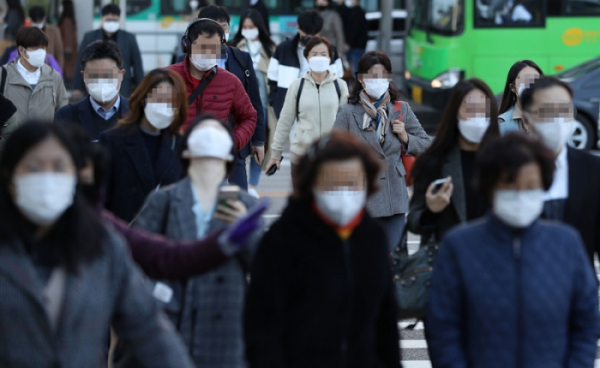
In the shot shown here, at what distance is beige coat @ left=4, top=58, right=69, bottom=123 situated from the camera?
26.7 ft

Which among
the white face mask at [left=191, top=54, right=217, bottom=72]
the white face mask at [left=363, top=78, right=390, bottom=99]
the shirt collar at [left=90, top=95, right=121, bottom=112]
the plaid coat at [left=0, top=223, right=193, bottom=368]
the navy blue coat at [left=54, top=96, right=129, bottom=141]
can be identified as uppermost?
the white face mask at [left=191, top=54, right=217, bottom=72]

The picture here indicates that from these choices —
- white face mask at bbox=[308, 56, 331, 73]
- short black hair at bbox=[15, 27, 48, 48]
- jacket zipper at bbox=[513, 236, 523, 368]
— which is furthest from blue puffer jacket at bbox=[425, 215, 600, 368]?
short black hair at bbox=[15, 27, 48, 48]

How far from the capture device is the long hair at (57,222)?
268 centimetres

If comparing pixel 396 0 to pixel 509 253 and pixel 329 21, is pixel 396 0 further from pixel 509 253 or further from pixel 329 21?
pixel 509 253

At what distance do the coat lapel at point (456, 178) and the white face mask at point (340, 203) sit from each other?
46.2 inches

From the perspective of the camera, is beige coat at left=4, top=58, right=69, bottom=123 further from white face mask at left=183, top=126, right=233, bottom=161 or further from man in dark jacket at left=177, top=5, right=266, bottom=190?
white face mask at left=183, top=126, right=233, bottom=161

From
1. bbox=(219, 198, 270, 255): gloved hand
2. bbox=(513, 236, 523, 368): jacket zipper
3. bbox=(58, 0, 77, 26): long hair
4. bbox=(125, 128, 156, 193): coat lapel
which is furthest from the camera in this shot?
bbox=(58, 0, 77, 26): long hair

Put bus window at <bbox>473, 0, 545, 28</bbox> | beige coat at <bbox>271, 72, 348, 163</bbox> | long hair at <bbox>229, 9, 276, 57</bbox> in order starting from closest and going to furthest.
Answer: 1. beige coat at <bbox>271, 72, 348, 163</bbox>
2. long hair at <bbox>229, 9, 276, 57</bbox>
3. bus window at <bbox>473, 0, 545, 28</bbox>

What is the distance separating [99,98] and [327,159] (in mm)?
2996

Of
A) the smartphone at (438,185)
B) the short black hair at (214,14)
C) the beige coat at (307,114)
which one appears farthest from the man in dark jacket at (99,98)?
the short black hair at (214,14)

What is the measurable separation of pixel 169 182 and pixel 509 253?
216 centimetres

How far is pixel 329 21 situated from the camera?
16.4m

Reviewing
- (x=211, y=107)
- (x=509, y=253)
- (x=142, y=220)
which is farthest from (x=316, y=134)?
(x=509, y=253)

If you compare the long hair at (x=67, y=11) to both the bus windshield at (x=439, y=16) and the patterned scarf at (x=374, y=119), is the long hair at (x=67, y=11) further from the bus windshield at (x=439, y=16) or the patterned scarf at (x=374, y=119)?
the patterned scarf at (x=374, y=119)
